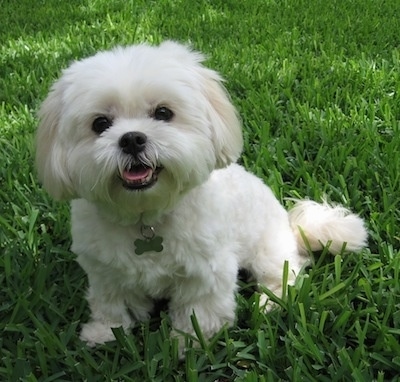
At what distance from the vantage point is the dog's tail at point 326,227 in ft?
8.49

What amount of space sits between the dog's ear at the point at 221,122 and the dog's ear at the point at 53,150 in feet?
1.67

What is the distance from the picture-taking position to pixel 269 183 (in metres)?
3.12

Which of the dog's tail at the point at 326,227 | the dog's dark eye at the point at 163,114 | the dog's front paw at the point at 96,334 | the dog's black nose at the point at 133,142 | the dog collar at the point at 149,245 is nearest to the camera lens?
the dog's black nose at the point at 133,142

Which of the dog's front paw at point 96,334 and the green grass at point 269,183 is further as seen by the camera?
the dog's front paw at point 96,334

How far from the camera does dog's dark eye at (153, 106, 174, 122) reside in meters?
1.95

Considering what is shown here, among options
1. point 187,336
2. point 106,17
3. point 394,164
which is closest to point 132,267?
point 187,336

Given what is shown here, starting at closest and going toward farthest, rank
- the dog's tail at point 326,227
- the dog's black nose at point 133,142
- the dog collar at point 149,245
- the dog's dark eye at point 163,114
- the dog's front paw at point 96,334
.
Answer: the dog's black nose at point 133,142
the dog's dark eye at point 163,114
the dog collar at point 149,245
the dog's front paw at point 96,334
the dog's tail at point 326,227

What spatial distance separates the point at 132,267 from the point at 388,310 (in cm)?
103

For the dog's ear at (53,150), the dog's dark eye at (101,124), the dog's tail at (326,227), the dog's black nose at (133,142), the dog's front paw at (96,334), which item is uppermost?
the dog's black nose at (133,142)

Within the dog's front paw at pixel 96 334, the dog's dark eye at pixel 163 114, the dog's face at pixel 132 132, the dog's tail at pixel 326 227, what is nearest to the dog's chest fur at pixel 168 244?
the dog's face at pixel 132 132

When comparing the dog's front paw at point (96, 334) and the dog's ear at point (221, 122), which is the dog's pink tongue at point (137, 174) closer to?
the dog's ear at point (221, 122)

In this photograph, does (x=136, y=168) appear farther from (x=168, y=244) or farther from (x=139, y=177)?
(x=168, y=244)

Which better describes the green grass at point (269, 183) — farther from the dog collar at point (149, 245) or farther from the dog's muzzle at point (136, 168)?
the dog's muzzle at point (136, 168)

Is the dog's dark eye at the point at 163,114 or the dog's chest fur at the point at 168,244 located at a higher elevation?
the dog's dark eye at the point at 163,114
